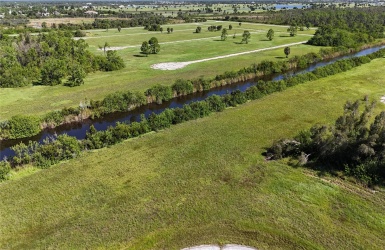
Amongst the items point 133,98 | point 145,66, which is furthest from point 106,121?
point 145,66

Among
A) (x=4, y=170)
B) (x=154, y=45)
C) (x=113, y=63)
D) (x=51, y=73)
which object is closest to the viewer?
(x=4, y=170)

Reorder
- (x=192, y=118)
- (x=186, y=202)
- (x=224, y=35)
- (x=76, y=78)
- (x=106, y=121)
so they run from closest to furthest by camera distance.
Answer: (x=186, y=202), (x=192, y=118), (x=106, y=121), (x=76, y=78), (x=224, y=35)

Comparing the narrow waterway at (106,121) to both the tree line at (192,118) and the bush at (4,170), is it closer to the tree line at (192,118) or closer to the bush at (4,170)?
the tree line at (192,118)

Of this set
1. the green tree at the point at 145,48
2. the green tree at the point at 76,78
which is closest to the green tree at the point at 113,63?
the green tree at the point at 76,78

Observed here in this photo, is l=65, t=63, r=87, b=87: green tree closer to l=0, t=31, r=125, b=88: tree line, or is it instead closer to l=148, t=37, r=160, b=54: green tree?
l=0, t=31, r=125, b=88: tree line

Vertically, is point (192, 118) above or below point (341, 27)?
below

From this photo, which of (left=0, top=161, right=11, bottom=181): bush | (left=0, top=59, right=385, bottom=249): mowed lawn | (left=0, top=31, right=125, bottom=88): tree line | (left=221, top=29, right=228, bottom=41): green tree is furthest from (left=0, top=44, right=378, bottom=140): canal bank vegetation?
(left=221, top=29, right=228, bottom=41): green tree

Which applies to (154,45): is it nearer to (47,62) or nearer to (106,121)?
(47,62)
